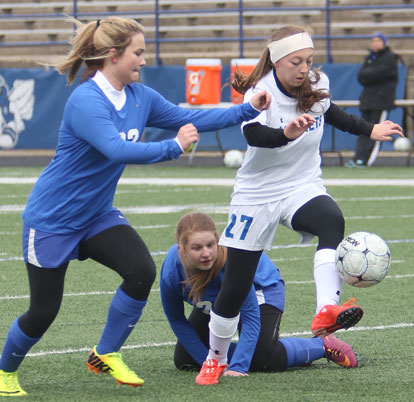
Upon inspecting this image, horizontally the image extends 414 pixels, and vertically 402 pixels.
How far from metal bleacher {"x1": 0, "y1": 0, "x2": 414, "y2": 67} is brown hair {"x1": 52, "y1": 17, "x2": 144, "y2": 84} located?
16.3m

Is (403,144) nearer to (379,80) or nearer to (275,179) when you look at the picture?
(379,80)

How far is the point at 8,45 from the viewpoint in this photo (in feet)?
77.5

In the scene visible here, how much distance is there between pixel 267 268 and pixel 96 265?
347 centimetres

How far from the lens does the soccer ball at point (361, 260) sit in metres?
4.64

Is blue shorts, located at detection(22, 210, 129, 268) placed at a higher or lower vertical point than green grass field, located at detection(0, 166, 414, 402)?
higher

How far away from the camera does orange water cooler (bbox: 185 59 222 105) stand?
1820 centimetres

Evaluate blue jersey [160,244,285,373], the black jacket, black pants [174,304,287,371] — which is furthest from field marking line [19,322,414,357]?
the black jacket

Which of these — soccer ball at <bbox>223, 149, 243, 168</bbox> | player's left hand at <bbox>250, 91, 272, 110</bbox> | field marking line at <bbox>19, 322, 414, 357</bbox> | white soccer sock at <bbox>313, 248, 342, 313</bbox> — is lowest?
soccer ball at <bbox>223, 149, 243, 168</bbox>

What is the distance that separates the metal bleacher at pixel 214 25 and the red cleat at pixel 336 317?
1675 centimetres

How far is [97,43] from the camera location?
15.2 ft

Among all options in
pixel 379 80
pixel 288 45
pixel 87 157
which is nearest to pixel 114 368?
pixel 87 157

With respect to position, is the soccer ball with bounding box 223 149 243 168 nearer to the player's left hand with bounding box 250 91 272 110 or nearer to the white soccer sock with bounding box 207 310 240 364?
the white soccer sock with bounding box 207 310 240 364

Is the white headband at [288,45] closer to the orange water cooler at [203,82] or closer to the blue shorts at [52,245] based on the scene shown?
the blue shorts at [52,245]

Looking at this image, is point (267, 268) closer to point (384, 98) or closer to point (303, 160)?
point (303, 160)
